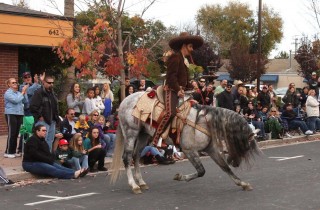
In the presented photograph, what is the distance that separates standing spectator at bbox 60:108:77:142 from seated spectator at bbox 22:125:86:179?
59.7 inches

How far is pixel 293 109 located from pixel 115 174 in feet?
35.8

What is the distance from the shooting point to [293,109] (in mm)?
19219

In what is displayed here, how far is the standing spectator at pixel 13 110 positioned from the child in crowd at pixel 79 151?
186 centimetres

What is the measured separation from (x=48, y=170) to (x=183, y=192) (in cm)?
281

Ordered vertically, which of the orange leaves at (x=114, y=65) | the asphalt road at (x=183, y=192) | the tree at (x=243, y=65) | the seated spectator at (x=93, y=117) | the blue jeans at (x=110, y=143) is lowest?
the asphalt road at (x=183, y=192)

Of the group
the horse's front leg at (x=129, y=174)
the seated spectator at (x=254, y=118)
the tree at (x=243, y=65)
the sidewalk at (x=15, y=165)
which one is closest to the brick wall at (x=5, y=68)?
the sidewalk at (x=15, y=165)

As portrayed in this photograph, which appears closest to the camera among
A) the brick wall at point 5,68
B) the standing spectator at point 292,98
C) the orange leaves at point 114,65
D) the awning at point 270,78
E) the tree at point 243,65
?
the orange leaves at point 114,65

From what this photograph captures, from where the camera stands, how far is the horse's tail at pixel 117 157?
9.77m

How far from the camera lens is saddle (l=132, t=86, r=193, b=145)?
30.9 ft

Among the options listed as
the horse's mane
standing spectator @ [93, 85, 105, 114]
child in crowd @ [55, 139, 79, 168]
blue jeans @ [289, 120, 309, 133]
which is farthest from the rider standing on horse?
blue jeans @ [289, 120, 309, 133]

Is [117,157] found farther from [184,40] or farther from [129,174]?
[184,40]

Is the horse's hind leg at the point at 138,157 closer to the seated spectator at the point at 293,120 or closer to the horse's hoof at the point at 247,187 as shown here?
the horse's hoof at the point at 247,187

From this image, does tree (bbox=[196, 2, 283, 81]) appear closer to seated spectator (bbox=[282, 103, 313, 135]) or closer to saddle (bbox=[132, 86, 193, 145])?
seated spectator (bbox=[282, 103, 313, 135])

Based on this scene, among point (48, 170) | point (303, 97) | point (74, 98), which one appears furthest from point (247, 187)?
point (303, 97)
